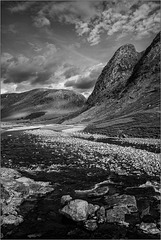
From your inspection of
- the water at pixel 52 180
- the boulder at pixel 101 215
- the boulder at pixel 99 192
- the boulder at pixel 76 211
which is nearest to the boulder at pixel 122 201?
the boulder at pixel 101 215

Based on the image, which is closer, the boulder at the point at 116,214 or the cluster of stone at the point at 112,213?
the cluster of stone at the point at 112,213

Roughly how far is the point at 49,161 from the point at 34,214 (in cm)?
1792

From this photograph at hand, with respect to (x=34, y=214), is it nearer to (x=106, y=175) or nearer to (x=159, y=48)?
(x=106, y=175)

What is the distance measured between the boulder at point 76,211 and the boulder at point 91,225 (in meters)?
0.38

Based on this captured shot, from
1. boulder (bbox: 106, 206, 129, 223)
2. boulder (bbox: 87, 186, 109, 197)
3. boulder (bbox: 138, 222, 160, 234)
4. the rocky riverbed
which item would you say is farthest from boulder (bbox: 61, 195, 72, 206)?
boulder (bbox: 138, 222, 160, 234)

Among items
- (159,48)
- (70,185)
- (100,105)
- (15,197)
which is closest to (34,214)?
(15,197)

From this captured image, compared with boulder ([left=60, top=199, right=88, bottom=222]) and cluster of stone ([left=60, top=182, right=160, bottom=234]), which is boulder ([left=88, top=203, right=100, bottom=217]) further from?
boulder ([left=60, top=199, right=88, bottom=222])

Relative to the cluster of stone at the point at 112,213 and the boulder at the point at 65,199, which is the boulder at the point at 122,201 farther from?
the boulder at the point at 65,199

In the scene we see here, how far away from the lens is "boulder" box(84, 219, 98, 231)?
49.5 ft

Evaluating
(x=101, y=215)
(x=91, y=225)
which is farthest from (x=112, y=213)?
(x=91, y=225)

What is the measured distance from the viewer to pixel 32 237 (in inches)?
573

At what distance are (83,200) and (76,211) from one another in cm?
142

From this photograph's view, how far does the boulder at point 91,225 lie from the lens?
15098 millimetres

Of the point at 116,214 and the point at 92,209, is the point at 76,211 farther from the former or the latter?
the point at 116,214
